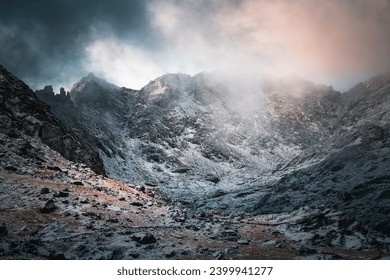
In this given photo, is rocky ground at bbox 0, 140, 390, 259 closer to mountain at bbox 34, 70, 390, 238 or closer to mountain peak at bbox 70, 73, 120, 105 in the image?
mountain at bbox 34, 70, 390, 238

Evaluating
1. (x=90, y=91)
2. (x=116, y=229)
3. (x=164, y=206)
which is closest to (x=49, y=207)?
(x=116, y=229)

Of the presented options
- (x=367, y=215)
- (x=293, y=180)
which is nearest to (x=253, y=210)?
(x=293, y=180)

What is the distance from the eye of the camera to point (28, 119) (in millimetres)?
29953

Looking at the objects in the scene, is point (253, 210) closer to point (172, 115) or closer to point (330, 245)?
point (330, 245)

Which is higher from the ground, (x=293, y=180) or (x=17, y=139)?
(x=293, y=180)

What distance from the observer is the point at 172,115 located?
128 metres

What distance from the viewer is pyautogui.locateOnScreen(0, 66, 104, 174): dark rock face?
27000 mm

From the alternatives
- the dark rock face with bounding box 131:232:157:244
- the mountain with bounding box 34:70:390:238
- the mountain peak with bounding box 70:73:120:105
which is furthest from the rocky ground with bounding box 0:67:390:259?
the mountain peak with bounding box 70:73:120:105

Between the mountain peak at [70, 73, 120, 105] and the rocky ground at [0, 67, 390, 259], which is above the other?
the mountain peak at [70, 73, 120, 105]

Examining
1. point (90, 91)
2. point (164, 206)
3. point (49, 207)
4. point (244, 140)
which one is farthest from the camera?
point (90, 91)

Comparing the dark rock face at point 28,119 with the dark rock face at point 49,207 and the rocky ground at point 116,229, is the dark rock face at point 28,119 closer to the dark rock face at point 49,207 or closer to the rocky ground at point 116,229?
the rocky ground at point 116,229

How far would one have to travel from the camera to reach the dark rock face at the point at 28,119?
27.0 metres

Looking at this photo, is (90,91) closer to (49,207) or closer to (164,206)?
(164,206)
